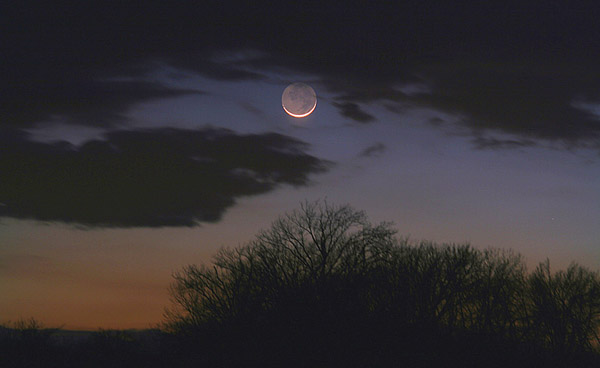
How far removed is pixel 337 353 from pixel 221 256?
1399 centimetres

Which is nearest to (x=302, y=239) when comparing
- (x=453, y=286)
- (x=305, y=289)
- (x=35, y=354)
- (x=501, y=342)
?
(x=305, y=289)

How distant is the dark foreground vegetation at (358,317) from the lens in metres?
39.3

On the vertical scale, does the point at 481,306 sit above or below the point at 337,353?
above

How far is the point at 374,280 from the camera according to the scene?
4344 cm

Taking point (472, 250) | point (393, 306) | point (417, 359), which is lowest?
point (417, 359)

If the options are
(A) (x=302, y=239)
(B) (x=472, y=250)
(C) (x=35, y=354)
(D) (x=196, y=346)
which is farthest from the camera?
(B) (x=472, y=250)

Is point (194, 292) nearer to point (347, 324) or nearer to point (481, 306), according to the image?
point (347, 324)

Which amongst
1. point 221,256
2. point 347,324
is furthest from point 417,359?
point 221,256

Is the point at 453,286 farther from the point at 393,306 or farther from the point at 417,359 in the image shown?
the point at 417,359

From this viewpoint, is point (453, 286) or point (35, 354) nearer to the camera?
point (35, 354)

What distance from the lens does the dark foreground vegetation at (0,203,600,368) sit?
39.3 metres

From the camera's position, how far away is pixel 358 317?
131ft

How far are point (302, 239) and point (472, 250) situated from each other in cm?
1373

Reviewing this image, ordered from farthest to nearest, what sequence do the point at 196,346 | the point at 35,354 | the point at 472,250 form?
the point at 472,250 < the point at 196,346 < the point at 35,354
